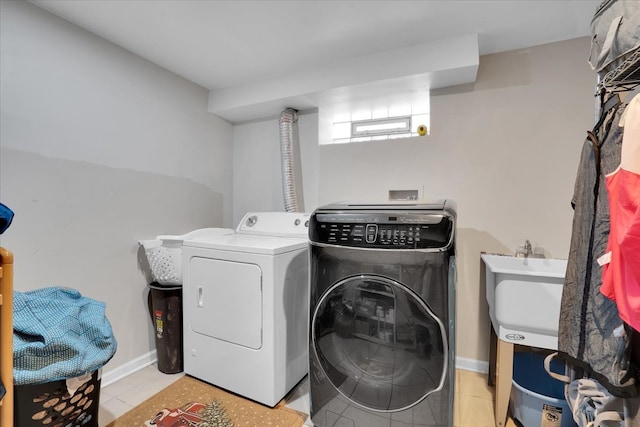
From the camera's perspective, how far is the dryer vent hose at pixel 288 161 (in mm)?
2441

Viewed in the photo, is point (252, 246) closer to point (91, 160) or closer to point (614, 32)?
point (91, 160)

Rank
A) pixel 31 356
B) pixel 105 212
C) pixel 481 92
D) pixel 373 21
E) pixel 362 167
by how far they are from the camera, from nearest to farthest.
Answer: pixel 31 356
pixel 373 21
pixel 105 212
pixel 481 92
pixel 362 167

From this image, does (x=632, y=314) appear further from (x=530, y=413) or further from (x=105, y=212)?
(x=105, y=212)

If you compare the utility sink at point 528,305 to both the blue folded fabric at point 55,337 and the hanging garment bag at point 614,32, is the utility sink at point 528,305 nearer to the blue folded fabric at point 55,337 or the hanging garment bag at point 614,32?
the hanging garment bag at point 614,32

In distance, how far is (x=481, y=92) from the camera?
201 cm

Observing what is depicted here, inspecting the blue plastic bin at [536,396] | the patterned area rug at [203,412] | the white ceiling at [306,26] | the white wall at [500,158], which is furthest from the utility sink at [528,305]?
the white ceiling at [306,26]

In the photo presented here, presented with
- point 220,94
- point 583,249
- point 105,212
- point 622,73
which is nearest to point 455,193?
point 583,249

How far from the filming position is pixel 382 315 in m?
1.31

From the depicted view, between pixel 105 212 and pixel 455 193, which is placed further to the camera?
pixel 455 193

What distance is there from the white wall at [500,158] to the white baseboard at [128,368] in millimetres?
2119

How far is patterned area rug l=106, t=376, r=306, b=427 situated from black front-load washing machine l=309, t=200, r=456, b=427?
0.92 feet

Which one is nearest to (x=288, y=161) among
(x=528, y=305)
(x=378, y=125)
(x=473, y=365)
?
(x=378, y=125)

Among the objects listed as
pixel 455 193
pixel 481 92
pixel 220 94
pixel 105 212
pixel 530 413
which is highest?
pixel 220 94

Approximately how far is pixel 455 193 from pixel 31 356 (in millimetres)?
2444
